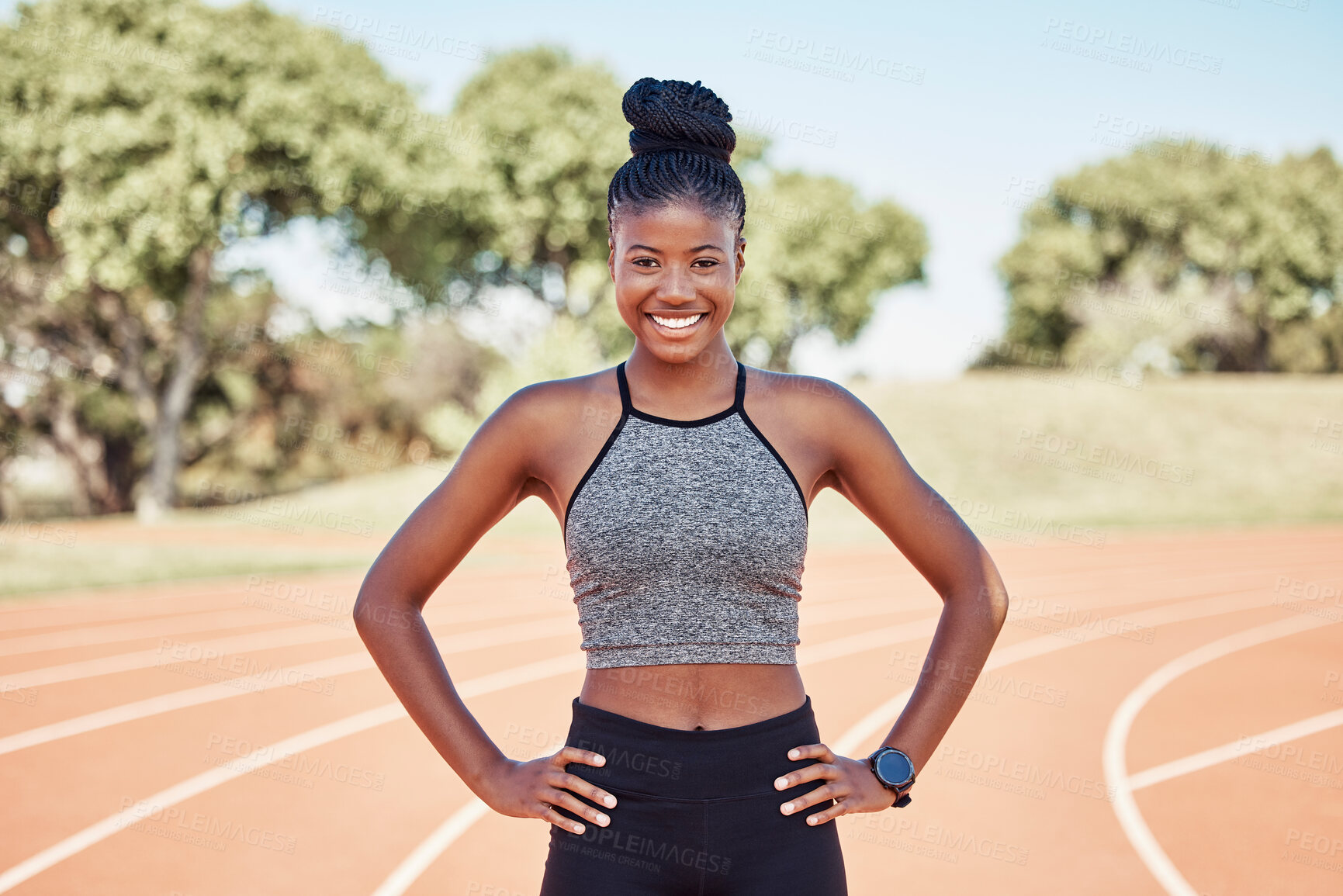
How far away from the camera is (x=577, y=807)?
63.0 inches

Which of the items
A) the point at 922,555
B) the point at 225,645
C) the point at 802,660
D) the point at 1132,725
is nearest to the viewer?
the point at 922,555

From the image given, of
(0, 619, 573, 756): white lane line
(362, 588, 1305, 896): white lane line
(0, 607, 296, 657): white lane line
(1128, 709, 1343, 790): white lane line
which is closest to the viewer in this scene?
(1128, 709, 1343, 790): white lane line

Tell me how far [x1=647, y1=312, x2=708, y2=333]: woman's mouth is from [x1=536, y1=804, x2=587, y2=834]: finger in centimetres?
81

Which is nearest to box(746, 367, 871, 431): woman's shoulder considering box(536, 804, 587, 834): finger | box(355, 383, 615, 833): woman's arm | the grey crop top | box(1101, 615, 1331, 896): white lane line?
the grey crop top

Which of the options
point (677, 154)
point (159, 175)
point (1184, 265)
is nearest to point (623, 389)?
point (677, 154)

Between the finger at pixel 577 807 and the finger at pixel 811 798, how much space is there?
11.0 inches

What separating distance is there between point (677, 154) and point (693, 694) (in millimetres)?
908

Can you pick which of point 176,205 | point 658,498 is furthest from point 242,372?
point 658,498

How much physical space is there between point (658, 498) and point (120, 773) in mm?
5821

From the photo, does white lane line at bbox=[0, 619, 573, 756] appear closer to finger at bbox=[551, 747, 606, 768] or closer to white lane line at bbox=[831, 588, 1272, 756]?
white lane line at bbox=[831, 588, 1272, 756]

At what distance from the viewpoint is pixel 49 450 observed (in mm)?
28875

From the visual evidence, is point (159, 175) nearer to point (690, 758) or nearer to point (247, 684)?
point (247, 684)

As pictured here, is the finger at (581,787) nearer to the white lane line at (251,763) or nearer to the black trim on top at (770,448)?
the black trim on top at (770,448)

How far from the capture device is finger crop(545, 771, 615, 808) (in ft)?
5.16
